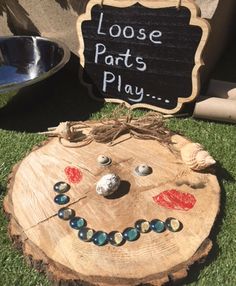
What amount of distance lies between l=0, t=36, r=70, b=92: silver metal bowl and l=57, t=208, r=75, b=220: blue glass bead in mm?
1114

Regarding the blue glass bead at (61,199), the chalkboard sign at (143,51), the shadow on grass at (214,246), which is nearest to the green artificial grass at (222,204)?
the shadow on grass at (214,246)

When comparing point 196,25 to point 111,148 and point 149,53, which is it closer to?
point 149,53

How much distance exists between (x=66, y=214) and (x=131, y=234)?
9.9 inches

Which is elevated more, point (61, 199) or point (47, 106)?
point (61, 199)

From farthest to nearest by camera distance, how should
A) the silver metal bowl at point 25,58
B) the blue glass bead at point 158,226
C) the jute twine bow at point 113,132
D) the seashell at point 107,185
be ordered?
the silver metal bowl at point 25,58, the jute twine bow at point 113,132, the seashell at point 107,185, the blue glass bead at point 158,226

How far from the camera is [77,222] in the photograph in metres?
1.46

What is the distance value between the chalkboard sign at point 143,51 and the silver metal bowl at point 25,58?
31 centimetres

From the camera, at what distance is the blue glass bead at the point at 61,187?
1.60m

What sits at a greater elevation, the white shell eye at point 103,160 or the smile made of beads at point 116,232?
the white shell eye at point 103,160

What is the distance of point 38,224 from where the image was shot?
1.47m

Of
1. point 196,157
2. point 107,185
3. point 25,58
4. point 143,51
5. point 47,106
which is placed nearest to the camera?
point 107,185

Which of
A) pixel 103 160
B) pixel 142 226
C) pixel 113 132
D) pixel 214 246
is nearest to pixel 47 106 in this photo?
pixel 113 132

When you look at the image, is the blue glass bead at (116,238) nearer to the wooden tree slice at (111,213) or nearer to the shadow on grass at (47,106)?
the wooden tree slice at (111,213)

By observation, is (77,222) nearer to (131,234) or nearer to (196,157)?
(131,234)
